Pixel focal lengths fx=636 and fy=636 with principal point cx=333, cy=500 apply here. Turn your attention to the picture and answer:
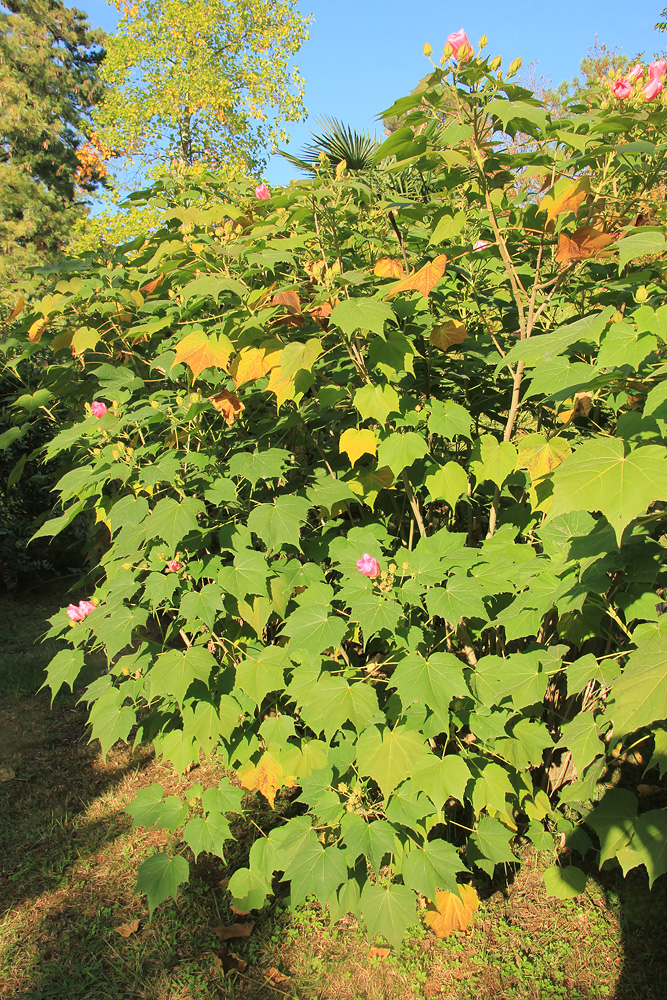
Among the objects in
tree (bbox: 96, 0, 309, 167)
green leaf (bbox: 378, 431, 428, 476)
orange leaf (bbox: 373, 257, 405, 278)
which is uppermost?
tree (bbox: 96, 0, 309, 167)

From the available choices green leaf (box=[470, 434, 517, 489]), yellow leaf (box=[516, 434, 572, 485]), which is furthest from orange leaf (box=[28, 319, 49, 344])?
yellow leaf (box=[516, 434, 572, 485])

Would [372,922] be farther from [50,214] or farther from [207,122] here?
[50,214]

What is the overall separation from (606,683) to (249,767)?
139 centimetres

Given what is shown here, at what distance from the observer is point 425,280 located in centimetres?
181

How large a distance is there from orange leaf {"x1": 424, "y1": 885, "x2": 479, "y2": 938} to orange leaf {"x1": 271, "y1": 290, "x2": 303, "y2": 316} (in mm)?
2023

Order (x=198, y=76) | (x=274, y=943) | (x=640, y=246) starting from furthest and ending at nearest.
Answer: (x=198, y=76)
(x=274, y=943)
(x=640, y=246)

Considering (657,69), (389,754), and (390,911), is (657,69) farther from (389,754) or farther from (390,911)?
(390,911)

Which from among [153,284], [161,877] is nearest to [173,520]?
[153,284]

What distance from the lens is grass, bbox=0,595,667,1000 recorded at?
2145 mm

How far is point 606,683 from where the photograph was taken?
1.70 m

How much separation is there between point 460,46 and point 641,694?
5.55ft

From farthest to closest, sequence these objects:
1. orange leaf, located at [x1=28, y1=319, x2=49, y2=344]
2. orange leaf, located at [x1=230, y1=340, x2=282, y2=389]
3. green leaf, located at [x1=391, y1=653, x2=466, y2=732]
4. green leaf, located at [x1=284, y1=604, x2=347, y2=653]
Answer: orange leaf, located at [x1=28, y1=319, x2=49, y2=344], orange leaf, located at [x1=230, y1=340, x2=282, y2=389], green leaf, located at [x1=284, y1=604, x2=347, y2=653], green leaf, located at [x1=391, y1=653, x2=466, y2=732]

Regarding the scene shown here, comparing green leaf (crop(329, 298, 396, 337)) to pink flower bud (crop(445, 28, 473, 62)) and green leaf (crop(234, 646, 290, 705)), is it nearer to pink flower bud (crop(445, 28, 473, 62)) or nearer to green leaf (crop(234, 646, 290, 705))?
pink flower bud (crop(445, 28, 473, 62))

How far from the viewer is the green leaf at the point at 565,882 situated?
7.57 ft
